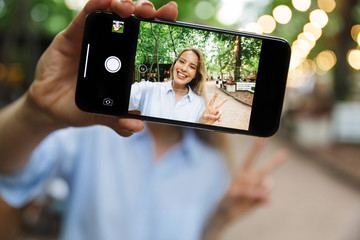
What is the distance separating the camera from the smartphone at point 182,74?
1094 millimetres

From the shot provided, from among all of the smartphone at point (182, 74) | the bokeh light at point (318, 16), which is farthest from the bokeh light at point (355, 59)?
the smartphone at point (182, 74)

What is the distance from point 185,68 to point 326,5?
36.9ft

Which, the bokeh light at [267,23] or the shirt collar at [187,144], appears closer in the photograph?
the shirt collar at [187,144]

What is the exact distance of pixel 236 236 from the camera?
5375 millimetres

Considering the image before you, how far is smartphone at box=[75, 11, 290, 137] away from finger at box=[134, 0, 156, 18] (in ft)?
0.08

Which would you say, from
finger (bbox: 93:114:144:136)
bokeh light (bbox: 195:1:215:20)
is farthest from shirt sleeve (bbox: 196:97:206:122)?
bokeh light (bbox: 195:1:215:20)

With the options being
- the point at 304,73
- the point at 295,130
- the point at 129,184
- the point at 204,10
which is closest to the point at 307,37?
the point at 295,130

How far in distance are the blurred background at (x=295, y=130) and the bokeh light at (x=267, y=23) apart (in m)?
0.03

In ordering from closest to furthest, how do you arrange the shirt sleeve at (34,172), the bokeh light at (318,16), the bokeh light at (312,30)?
the shirt sleeve at (34,172) → the bokeh light at (318,16) → the bokeh light at (312,30)

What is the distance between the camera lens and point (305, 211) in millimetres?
6180

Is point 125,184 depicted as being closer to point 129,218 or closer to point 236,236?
point 129,218

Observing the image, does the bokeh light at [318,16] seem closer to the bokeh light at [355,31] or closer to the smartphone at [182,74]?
the bokeh light at [355,31]

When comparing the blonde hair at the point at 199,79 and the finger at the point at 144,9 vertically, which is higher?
the finger at the point at 144,9

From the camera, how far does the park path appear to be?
3.61 feet
